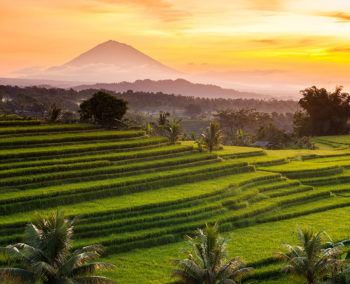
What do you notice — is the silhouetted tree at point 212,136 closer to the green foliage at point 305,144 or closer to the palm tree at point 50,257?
the green foliage at point 305,144

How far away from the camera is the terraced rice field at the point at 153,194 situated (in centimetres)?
1524

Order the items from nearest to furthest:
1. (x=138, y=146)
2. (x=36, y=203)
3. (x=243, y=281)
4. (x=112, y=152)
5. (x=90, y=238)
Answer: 1. (x=243, y=281)
2. (x=90, y=238)
3. (x=36, y=203)
4. (x=112, y=152)
5. (x=138, y=146)

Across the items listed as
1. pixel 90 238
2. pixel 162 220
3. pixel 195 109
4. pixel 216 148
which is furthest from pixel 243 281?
pixel 195 109

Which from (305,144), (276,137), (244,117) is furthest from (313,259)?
(244,117)

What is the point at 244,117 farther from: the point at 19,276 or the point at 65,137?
the point at 19,276

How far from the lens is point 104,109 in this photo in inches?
1224

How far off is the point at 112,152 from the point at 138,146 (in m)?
2.34

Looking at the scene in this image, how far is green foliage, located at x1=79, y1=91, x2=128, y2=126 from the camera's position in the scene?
3112 centimetres

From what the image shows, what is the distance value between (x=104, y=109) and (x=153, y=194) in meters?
13.5

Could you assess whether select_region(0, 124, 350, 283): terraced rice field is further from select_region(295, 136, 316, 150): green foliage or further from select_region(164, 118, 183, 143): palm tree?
select_region(295, 136, 316, 150): green foliage

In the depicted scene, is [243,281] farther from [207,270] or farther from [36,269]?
[36,269]

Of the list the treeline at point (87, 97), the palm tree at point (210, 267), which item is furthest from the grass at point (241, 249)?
the treeline at point (87, 97)

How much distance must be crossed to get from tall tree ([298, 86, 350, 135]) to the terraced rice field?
24545mm

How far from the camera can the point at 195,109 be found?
4011 inches
